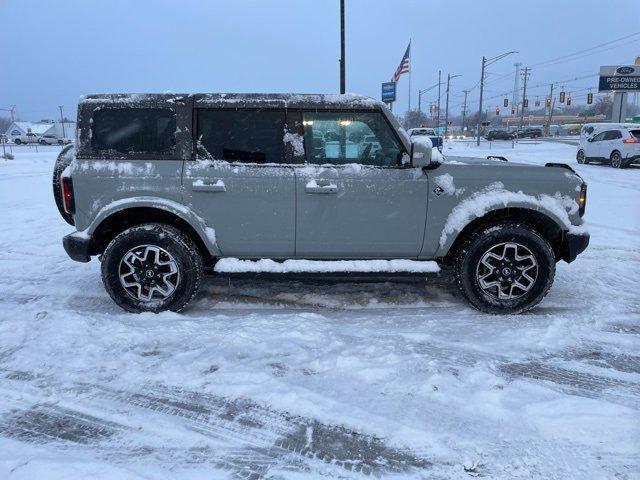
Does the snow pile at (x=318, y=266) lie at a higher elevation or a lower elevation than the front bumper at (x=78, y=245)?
lower

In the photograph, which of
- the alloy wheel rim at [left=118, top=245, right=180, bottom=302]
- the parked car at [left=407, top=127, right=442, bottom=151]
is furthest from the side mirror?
the parked car at [left=407, top=127, right=442, bottom=151]

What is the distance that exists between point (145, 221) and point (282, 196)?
1.28 metres

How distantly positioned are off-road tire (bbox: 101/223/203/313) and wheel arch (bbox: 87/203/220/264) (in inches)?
4.4

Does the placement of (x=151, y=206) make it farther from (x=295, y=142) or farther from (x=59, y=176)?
(x=295, y=142)

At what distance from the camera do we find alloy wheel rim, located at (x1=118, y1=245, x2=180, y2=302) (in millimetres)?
4359

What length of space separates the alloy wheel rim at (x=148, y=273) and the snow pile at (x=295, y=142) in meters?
1.40

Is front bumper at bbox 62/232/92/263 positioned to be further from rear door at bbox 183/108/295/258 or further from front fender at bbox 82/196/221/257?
rear door at bbox 183/108/295/258

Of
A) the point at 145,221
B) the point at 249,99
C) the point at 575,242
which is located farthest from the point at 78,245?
the point at 575,242

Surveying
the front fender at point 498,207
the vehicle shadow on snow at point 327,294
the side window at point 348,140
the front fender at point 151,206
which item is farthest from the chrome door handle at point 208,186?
the front fender at point 498,207

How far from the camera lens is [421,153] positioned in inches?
164

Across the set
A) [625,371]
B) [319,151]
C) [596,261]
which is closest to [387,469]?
[625,371]

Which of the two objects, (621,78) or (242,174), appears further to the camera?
(621,78)

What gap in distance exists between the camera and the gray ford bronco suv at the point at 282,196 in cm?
432

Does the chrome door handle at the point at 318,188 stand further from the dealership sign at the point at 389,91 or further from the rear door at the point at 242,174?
the dealership sign at the point at 389,91
